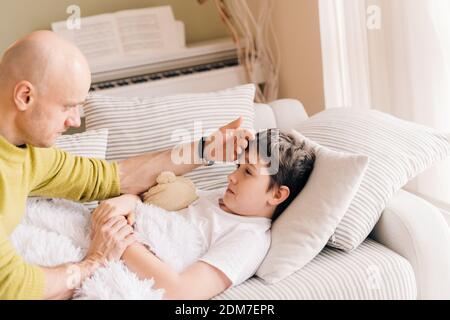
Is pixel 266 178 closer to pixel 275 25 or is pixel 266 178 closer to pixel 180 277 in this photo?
pixel 180 277

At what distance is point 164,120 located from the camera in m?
2.11

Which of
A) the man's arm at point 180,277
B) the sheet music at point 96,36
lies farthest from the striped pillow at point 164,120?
the sheet music at point 96,36

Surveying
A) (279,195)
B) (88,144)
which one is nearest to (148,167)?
(88,144)

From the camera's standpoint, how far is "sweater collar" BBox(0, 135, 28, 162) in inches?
60.5

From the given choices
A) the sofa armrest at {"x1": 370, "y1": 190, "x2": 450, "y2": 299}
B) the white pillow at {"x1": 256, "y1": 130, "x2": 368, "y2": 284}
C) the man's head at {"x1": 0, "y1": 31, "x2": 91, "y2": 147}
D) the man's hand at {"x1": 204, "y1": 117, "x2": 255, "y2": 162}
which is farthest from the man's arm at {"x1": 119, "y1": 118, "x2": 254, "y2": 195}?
the sofa armrest at {"x1": 370, "y1": 190, "x2": 450, "y2": 299}

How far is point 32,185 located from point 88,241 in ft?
0.71

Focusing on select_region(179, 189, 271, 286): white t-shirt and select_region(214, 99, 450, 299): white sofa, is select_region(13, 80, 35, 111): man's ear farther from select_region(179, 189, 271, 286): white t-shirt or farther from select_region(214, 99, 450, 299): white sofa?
select_region(214, 99, 450, 299): white sofa

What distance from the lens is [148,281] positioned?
1.49 meters

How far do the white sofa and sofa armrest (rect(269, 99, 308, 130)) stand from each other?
0.60m

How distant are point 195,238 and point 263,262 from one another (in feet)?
0.64

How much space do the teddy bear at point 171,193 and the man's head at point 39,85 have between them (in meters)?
0.41

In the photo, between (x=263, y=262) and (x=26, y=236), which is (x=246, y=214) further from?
(x=26, y=236)
